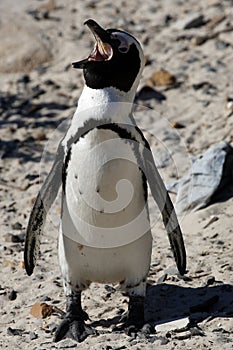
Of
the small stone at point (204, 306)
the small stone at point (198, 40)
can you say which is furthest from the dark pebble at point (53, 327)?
the small stone at point (198, 40)

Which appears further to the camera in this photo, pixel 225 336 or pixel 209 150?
pixel 209 150

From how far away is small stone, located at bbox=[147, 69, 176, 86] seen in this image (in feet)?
21.6

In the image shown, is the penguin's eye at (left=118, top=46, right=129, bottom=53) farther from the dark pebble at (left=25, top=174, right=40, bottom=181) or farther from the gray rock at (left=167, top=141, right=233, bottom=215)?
the dark pebble at (left=25, top=174, right=40, bottom=181)

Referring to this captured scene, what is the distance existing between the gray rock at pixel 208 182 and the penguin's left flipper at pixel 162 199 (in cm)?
117

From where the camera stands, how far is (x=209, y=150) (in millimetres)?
5254

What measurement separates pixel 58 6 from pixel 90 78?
4753 millimetres

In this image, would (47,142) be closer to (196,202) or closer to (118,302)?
(196,202)

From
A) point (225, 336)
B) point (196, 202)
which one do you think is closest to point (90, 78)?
point (225, 336)

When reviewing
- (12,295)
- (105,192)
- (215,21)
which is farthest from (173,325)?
(215,21)

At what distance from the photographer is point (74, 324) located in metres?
3.83

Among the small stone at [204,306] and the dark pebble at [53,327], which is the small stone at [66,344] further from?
the small stone at [204,306]

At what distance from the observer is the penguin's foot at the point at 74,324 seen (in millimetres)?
3787

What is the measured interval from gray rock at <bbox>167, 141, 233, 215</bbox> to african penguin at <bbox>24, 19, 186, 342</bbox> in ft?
3.86

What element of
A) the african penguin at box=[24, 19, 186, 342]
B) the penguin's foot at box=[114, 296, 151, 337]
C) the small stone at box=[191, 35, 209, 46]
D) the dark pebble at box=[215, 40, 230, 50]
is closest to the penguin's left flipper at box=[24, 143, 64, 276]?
the african penguin at box=[24, 19, 186, 342]
